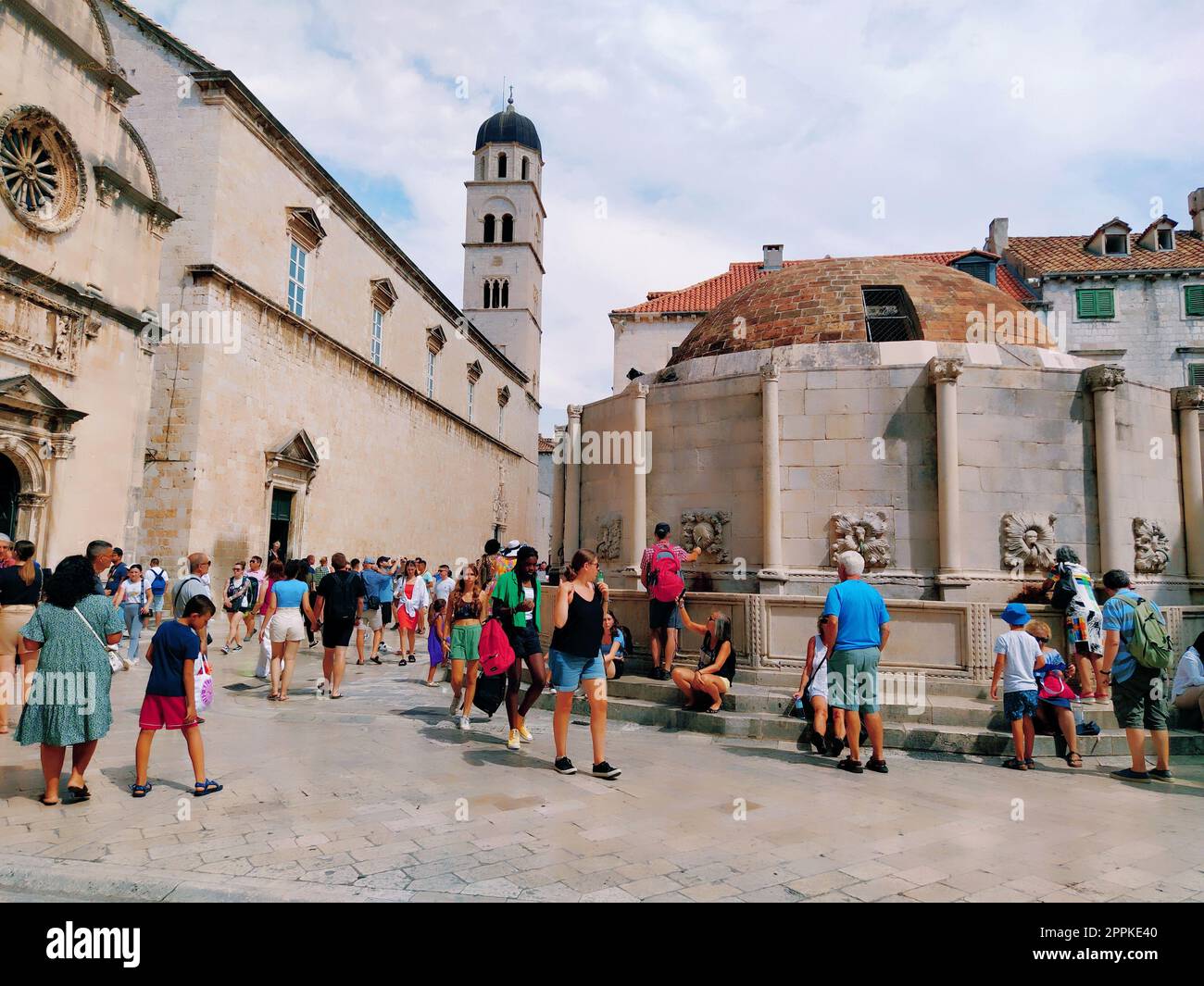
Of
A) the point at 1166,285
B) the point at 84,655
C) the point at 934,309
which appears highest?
the point at 1166,285

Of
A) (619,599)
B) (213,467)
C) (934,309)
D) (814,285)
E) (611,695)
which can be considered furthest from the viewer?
(213,467)

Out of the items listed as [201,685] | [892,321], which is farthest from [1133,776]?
[201,685]

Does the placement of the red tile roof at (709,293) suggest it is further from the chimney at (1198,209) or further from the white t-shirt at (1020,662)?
the white t-shirt at (1020,662)

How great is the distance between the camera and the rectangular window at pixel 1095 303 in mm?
31047

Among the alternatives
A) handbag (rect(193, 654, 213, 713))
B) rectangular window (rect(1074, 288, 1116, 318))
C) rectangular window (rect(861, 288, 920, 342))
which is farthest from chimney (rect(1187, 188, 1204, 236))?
handbag (rect(193, 654, 213, 713))

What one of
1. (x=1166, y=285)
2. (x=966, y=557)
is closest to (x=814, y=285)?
(x=966, y=557)

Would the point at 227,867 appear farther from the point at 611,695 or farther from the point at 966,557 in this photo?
the point at 966,557

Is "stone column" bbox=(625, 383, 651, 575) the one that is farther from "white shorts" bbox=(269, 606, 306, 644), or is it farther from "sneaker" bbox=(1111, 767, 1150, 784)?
"sneaker" bbox=(1111, 767, 1150, 784)

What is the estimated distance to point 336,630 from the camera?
1006 cm

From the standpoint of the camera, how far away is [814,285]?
12422mm

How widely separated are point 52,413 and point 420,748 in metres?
12.3

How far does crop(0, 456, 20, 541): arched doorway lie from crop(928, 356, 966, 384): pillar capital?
52.1 feet

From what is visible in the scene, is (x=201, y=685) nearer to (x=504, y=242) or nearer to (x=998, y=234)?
(x=998, y=234)

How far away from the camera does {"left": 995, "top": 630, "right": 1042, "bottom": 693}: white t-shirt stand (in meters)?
6.87
